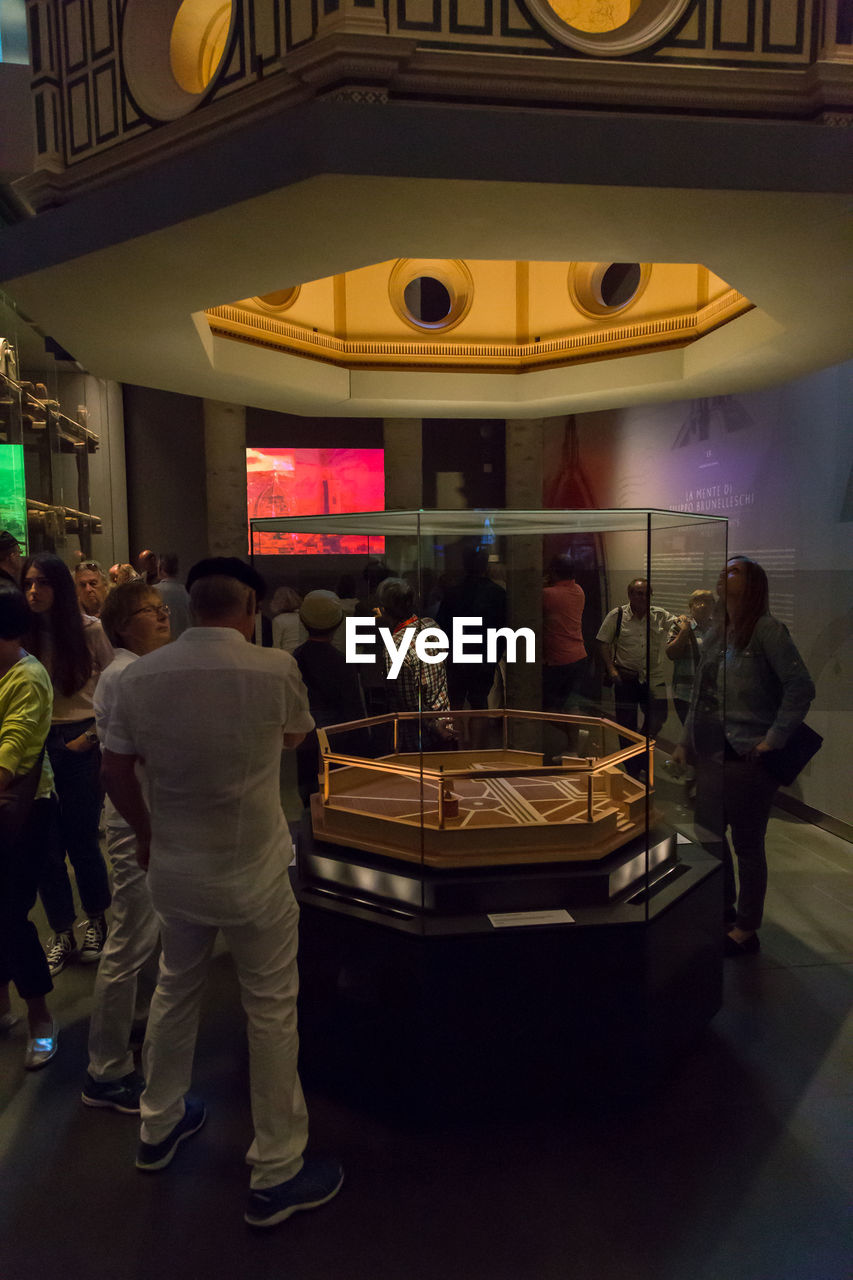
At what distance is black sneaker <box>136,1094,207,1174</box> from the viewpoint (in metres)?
2.50

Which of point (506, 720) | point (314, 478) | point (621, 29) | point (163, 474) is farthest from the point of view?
point (314, 478)

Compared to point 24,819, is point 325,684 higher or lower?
higher

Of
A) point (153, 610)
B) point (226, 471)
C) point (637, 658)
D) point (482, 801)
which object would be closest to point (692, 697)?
point (637, 658)

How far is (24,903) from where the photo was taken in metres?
2.99

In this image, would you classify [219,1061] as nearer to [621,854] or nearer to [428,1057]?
[428,1057]

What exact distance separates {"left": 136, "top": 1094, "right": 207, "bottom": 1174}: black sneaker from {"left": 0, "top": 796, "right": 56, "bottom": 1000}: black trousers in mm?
835

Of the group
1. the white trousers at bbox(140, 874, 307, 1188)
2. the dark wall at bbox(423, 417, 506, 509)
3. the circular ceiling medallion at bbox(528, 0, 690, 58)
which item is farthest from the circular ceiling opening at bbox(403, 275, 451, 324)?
the white trousers at bbox(140, 874, 307, 1188)

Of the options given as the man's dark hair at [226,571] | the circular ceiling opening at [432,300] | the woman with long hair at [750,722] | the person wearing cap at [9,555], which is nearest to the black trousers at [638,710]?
the woman with long hair at [750,722]

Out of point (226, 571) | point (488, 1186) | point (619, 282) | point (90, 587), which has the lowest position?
point (488, 1186)

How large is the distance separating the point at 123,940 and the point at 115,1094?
1.92 feet

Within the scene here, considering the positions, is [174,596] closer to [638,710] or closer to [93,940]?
[93,940]

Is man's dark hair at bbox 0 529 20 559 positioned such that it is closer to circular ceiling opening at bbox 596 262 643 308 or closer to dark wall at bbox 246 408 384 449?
circular ceiling opening at bbox 596 262 643 308

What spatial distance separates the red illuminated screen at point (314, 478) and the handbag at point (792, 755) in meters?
6.04

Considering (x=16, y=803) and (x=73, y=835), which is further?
(x=73, y=835)
